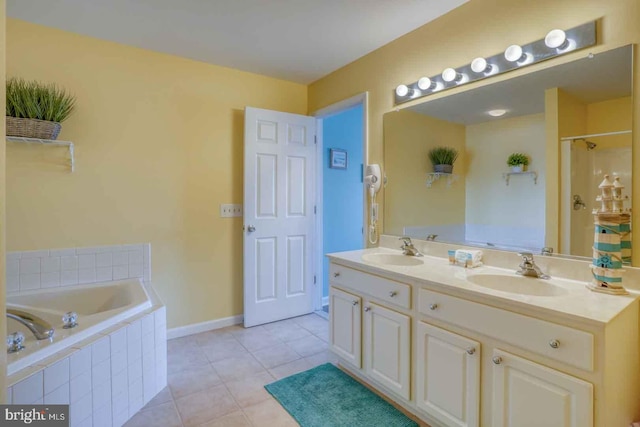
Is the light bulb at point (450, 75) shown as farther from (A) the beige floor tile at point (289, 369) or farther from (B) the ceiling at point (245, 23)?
(A) the beige floor tile at point (289, 369)

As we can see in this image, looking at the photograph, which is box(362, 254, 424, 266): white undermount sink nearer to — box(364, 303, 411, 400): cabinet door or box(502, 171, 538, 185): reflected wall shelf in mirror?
box(364, 303, 411, 400): cabinet door

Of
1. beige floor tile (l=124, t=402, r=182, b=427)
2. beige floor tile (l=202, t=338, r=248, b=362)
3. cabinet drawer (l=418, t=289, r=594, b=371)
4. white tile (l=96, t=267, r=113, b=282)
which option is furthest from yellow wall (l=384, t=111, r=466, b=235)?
white tile (l=96, t=267, r=113, b=282)

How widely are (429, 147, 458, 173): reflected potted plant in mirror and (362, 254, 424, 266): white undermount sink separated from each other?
24.1 inches

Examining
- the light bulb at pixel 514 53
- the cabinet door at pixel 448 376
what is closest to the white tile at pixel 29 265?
the cabinet door at pixel 448 376

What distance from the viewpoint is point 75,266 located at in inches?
89.7

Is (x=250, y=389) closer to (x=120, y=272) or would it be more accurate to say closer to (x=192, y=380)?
(x=192, y=380)

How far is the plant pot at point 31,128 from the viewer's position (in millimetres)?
1938

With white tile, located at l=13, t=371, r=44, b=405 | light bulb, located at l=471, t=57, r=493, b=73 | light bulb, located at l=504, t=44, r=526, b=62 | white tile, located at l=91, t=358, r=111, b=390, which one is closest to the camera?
white tile, located at l=13, t=371, r=44, b=405

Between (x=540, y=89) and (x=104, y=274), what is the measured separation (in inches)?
119

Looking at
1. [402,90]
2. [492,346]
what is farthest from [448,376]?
[402,90]

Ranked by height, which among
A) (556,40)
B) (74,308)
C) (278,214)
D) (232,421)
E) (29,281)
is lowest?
(232,421)

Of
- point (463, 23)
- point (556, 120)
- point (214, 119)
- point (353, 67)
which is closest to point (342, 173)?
point (353, 67)

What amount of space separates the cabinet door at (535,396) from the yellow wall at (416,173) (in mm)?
962

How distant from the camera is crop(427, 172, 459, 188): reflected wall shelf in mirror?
207 cm
